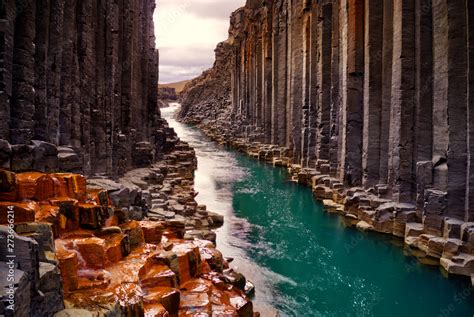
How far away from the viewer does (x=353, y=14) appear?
20.2 metres

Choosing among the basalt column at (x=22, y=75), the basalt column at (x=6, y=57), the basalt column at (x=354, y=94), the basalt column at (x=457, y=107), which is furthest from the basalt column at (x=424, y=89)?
the basalt column at (x=6, y=57)

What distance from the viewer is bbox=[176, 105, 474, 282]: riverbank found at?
39.2 ft

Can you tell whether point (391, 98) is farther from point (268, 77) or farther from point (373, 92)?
point (268, 77)

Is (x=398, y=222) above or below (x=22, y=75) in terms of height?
below

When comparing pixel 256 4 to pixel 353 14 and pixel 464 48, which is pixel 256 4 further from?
pixel 464 48

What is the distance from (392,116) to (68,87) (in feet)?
40.3

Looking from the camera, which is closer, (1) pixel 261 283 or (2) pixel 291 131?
→ (1) pixel 261 283

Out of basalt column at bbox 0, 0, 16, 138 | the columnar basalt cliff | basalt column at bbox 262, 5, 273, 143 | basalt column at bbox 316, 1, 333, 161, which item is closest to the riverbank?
the columnar basalt cliff

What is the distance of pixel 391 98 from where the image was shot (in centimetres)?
1700

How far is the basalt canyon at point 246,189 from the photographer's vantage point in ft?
25.5

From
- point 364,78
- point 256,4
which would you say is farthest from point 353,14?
point 256,4

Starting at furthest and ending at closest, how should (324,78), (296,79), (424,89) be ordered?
(296,79) → (324,78) → (424,89)

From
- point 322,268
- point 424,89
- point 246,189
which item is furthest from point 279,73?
point 322,268

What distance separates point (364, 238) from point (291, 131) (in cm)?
1881
